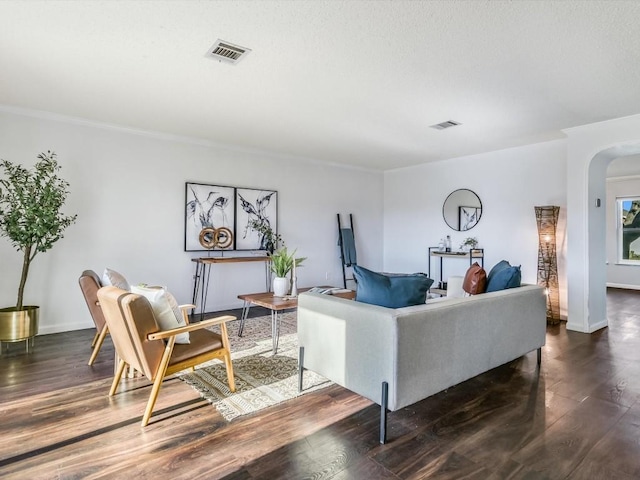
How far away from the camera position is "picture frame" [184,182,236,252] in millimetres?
5188

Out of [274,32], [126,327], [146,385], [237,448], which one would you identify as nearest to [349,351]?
[237,448]

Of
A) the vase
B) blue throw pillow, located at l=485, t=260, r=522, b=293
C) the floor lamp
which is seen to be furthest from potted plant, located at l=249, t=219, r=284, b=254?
the floor lamp

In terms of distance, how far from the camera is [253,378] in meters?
2.91

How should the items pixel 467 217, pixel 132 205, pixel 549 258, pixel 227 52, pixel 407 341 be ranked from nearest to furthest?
1. pixel 407 341
2. pixel 227 52
3. pixel 132 205
4. pixel 549 258
5. pixel 467 217

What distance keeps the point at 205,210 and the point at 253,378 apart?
3.10m

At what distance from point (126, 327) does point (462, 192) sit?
569 centimetres

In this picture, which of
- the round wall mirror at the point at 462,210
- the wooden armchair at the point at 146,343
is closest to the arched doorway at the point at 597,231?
the round wall mirror at the point at 462,210

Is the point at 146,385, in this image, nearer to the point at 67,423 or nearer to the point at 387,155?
the point at 67,423

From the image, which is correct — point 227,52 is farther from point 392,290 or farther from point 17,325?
point 17,325

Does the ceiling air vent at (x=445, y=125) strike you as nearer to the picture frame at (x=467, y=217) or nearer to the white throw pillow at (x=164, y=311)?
the picture frame at (x=467, y=217)

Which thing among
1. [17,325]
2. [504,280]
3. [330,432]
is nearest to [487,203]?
[504,280]

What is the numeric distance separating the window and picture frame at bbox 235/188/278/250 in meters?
7.75

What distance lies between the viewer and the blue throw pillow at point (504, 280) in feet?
9.70

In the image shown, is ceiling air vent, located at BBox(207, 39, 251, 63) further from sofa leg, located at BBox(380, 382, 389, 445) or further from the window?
the window
